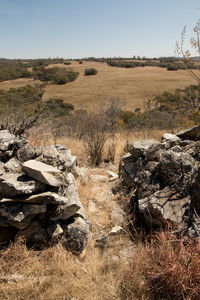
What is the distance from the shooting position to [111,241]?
312 cm

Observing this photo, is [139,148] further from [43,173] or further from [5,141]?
[5,141]

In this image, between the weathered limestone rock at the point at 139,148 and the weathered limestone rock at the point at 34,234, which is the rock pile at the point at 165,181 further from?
the weathered limestone rock at the point at 34,234

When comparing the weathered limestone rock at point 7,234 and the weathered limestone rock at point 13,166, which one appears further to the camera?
the weathered limestone rock at point 13,166

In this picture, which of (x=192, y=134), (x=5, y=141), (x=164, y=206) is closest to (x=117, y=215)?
(x=164, y=206)

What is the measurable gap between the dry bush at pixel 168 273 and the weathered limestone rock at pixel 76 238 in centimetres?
65

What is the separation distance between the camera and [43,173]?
2.77 m

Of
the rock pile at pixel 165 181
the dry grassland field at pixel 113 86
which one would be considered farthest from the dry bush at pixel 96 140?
the dry grassland field at pixel 113 86

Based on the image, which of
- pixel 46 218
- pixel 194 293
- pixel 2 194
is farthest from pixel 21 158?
pixel 194 293

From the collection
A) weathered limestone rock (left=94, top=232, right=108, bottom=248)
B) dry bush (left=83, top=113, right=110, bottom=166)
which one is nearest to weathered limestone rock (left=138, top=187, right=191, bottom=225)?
weathered limestone rock (left=94, top=232, right=108, bottom=248)

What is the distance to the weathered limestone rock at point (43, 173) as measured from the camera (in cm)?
276

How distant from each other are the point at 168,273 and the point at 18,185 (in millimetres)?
1869

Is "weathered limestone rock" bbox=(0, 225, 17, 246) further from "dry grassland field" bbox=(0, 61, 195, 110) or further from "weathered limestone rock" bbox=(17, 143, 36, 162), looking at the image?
"dry grassland field" bbox=(0, 61, 195, 110)

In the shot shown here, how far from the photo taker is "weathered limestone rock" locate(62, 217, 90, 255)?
2.80 metres

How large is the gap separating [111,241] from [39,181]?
1284mm
